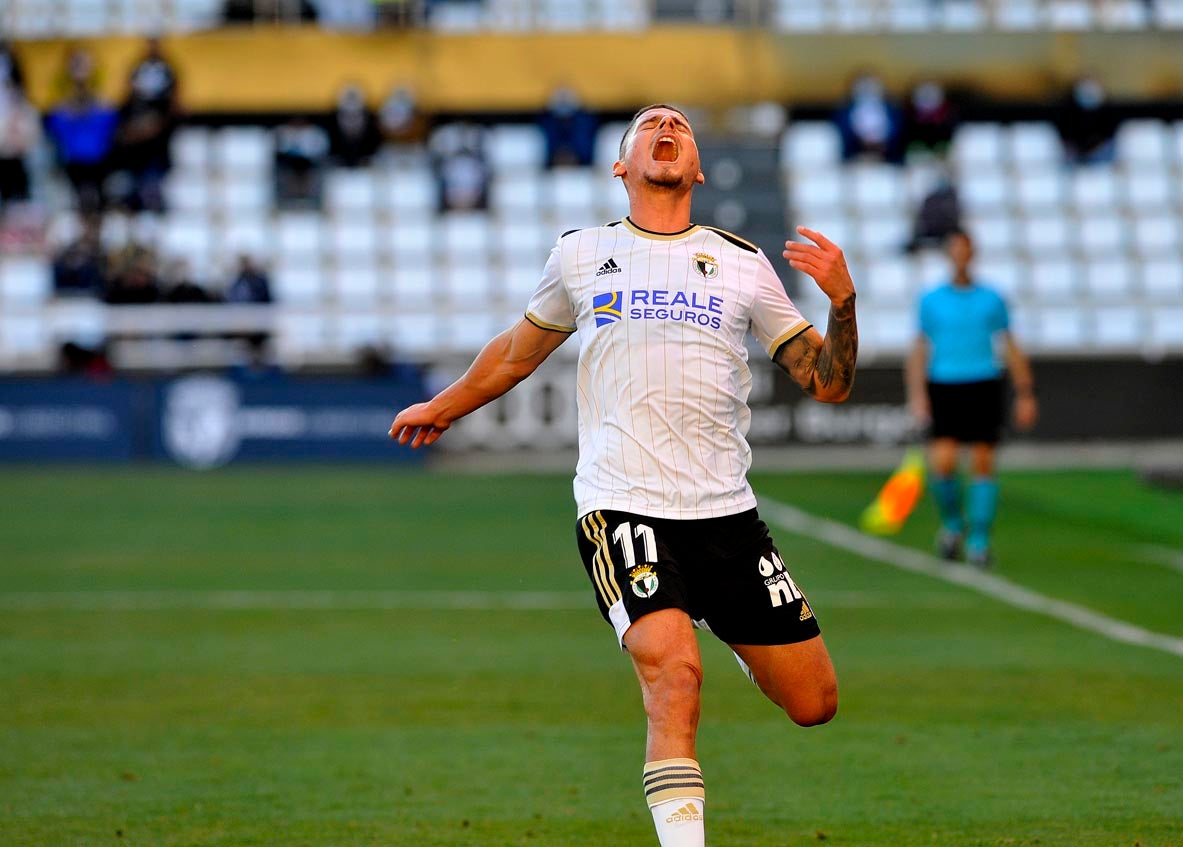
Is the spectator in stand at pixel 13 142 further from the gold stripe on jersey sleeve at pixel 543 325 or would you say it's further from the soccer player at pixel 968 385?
the gold stripe on jersey sleeve at pixel 543 325

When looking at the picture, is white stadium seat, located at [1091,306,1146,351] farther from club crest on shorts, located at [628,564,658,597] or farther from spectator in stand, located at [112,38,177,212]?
club crest on shorts, located at [628,564,658,597]

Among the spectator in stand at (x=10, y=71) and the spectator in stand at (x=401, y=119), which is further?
the spectator in stand at (x=401, y=119)

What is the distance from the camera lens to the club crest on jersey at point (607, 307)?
18.3ft

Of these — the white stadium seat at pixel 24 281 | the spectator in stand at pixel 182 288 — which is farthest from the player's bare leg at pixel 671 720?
the white stadium seat at pixel 24 281

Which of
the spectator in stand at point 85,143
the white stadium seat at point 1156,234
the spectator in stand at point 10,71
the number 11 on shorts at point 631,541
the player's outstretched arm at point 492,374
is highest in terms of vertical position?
the spectator in stand at point 10,71

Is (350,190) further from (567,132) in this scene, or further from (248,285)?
(248,285)

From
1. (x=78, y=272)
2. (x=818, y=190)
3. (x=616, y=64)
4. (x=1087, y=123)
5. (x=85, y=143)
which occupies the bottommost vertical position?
(x=78, y=272)

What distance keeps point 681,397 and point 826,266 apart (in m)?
0.60

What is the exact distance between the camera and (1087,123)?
105 feet

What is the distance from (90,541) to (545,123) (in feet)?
53.5

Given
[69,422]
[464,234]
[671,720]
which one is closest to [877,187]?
[464,234]

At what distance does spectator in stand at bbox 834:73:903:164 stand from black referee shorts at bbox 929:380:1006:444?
17321mm

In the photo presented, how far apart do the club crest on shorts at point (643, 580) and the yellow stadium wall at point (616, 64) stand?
27.4 metres

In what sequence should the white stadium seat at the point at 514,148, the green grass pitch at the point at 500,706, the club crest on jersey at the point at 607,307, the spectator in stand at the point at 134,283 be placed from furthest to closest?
the white stadium seat at the point at 514,148 → the spectator in stand at the point at 134,283 → the green grass pitch at the point at 500,706 → the club crest on jersey at the point at 607,307
